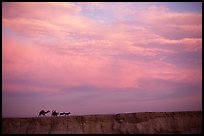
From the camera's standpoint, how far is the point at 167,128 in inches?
757

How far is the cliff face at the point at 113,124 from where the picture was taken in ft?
60.1

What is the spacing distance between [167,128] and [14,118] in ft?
32.5

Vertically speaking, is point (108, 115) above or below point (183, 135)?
above

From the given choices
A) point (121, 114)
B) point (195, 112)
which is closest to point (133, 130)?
point (121, 114)

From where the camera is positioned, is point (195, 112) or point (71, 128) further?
point (195, 112)

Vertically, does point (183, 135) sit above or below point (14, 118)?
below

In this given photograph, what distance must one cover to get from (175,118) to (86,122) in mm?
5919

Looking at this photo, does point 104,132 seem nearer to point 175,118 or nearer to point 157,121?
point 157,121

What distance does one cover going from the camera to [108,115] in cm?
1903

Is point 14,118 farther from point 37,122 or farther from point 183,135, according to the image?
point 183,135

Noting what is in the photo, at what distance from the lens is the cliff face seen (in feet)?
60.1

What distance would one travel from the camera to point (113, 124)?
18859 millimetres

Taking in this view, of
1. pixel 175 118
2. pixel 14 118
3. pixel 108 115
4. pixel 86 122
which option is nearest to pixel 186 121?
pixel 175 118

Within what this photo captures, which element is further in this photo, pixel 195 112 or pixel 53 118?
pixel 195 112
